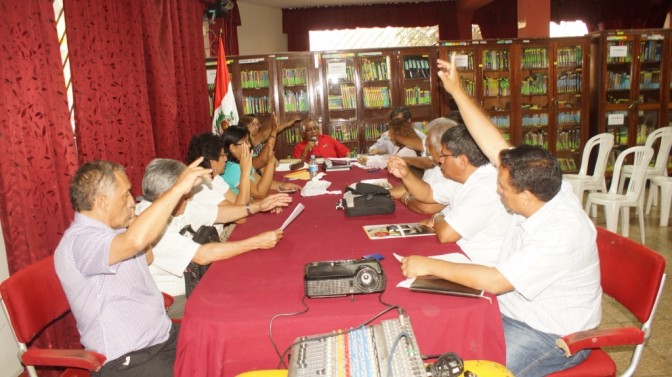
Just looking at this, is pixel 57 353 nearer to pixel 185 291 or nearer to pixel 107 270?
pixel 107 270

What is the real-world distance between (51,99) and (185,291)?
4.09ft

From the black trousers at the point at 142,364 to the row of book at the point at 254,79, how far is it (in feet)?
19.7

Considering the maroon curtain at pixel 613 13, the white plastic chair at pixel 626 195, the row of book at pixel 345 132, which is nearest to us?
the white plastic chair at pixel 626 195

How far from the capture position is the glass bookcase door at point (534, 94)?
7.62 metres

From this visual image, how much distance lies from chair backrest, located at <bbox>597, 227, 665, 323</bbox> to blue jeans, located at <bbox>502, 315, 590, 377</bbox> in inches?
10.2

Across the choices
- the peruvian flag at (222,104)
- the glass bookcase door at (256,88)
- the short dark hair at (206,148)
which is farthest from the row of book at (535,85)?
the short dark hair at (206,148)

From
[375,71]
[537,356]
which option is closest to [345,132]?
[375,71]

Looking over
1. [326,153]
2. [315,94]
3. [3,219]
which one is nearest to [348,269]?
[3,219]

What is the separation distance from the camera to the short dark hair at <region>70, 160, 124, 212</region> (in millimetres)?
1721

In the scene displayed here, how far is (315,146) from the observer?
6.24 m

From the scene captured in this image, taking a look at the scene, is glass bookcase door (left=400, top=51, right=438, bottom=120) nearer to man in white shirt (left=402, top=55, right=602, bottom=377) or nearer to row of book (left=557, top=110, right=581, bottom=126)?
row of book (left=557, top=110, right=581, bottom=126)

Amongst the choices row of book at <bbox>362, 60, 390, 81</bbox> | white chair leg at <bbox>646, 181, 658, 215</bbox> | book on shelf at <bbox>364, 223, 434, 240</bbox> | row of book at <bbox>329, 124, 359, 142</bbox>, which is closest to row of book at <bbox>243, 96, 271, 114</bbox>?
row of book at <bbox>329, 124, 359, 142</bbox>

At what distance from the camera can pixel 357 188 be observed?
3018 mm

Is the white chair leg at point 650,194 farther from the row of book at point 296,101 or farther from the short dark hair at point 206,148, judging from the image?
the short dark hair at point 206,148
